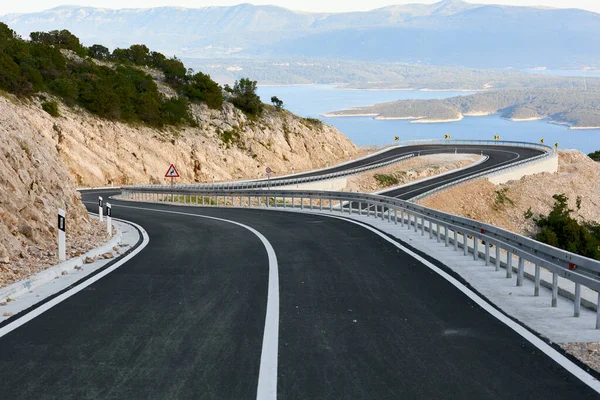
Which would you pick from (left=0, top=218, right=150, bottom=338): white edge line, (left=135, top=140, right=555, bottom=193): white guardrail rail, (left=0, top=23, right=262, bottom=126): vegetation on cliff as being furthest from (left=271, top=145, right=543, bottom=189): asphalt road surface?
(left=0, top=218, right=150, bottom=338): white edge line

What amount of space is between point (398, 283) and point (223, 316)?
3388mm

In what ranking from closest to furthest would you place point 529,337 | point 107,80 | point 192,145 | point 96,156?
point 529,337 → point 96,156 → point 192,145 → point 107,80

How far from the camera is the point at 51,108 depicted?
58750mm

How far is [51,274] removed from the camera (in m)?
11.4

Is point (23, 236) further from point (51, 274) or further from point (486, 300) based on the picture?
point (486, 300)

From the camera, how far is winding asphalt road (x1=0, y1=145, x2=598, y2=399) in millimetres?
5871

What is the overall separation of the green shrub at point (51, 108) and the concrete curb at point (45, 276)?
47062mm

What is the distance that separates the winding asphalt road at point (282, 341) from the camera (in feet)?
19.3

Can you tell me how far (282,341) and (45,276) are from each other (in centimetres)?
528

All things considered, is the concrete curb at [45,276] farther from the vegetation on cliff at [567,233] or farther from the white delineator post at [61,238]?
the vegetation on cliff at [567,233]

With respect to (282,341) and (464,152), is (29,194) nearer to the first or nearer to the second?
(282,341)

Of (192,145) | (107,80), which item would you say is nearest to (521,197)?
(192,145)

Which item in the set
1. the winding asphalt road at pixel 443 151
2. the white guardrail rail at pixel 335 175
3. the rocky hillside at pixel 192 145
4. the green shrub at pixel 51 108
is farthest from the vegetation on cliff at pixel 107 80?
the winding asphalt road at pixel 443 151

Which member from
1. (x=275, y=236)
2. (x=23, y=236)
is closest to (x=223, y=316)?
(x=23, y=236)
